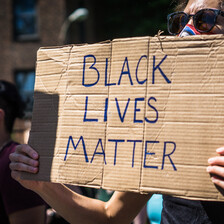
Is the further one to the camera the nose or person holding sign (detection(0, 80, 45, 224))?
person holding sign (detection(0, 80, 45, 224))

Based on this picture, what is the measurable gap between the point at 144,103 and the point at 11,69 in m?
14.8

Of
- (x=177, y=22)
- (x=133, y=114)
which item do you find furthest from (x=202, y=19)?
Result: (x=133, y=114)

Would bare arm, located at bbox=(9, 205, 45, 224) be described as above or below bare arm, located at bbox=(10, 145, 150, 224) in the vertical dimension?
below

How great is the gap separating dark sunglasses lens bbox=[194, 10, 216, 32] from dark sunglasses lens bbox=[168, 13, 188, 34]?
0.31ft

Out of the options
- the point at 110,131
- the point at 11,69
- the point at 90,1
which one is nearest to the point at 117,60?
the point at 110,131

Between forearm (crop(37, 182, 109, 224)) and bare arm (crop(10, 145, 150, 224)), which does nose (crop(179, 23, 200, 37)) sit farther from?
forearm (crop(37, 182, 109, 224))

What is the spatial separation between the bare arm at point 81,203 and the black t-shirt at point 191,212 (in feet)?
0.46

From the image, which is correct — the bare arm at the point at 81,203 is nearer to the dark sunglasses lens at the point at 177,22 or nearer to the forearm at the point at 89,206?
the forearm at the point at 89,206

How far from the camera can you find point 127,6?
11.8 m

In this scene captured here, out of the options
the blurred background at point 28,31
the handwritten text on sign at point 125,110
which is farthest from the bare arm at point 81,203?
the blurred background at point 28,31

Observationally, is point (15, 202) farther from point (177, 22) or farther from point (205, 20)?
point (205, 20)

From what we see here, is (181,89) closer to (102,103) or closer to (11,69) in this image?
(102,103)

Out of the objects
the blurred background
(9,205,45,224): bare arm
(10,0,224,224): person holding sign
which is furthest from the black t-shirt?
the blurred background

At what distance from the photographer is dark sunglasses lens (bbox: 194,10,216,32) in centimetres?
156
